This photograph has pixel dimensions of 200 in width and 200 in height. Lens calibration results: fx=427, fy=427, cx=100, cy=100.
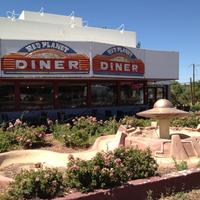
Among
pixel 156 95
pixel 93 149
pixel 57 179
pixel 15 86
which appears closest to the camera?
pixel 57 179

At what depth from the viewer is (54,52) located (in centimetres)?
2175

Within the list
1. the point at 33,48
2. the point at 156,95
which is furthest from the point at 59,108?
the point at 156,95

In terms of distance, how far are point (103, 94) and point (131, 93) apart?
8.86 feet

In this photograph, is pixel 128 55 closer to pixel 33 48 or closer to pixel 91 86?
pixel 91 86

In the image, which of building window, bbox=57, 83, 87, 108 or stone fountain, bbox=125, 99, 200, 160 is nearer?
stone fountain, bbox=125, 99, 200, 160

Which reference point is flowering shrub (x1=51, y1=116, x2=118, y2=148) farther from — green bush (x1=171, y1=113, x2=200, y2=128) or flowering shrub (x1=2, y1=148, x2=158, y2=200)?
flowering shrub (x1=2, y1=148, x2=158, y2=200)

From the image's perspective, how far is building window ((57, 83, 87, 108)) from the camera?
81.6 feet

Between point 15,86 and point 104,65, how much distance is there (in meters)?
4.95

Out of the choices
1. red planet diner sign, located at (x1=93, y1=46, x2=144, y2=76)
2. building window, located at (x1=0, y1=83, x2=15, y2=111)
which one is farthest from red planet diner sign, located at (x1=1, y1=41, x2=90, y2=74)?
building window, located at (x1=0, y1=83, x2=15, y2=111)

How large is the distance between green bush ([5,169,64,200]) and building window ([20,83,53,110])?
55.1 feet

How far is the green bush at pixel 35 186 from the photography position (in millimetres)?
6305

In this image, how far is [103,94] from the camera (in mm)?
26953

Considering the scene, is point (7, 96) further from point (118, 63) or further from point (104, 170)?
point (104, 170)

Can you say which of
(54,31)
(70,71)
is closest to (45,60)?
(70,71)
